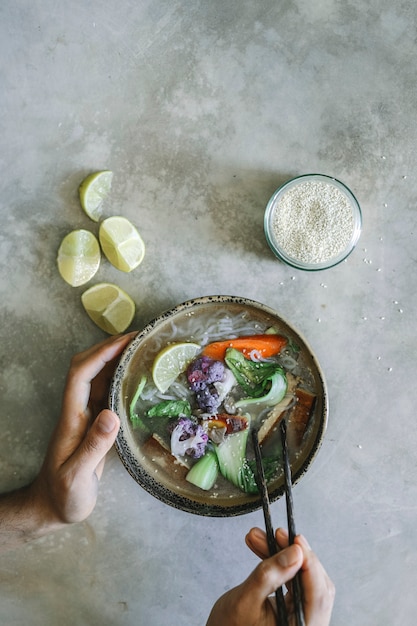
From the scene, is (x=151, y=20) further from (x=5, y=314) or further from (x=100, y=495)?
(x=100, y=495)

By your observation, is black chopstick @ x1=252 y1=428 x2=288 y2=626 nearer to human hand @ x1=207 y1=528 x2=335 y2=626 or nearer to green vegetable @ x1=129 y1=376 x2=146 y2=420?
human hand @ x1=207 y1=528 x2=335 y2=626

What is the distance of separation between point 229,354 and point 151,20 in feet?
4.69

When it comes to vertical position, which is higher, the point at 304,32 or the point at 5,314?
the point at 304,32

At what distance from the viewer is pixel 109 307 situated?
2.49m

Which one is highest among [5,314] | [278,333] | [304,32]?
[304,32]

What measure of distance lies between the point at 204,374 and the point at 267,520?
0.57 meters

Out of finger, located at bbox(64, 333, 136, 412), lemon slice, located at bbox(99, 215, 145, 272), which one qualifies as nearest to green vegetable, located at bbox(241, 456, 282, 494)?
finger, located at bbox(64, 333, 136, 412)

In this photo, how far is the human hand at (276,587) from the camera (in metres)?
1.87

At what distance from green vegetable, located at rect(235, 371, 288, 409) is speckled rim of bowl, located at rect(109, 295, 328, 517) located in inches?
5.6

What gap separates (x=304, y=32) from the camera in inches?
101

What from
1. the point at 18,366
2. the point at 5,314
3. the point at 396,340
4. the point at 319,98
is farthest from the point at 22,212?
the point at 396,340

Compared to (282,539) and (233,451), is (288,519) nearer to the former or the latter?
(282,539)

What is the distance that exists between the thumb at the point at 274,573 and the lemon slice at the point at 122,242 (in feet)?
4.08

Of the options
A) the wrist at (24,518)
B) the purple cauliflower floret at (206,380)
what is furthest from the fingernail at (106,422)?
the wrist at (24,518)
